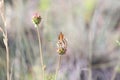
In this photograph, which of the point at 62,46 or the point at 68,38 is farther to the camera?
the point at 68,38

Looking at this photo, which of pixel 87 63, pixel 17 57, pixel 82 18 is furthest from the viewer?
pixel 82 18

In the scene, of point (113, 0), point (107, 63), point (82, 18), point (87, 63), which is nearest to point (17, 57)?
point (87, 63)

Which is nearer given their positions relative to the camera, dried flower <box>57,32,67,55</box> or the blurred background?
dried flower <box>57,32,67,55</box>

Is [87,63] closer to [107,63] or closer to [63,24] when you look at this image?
[107,63]

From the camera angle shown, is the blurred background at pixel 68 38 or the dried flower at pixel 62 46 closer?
the dried flower at pixel 62 46

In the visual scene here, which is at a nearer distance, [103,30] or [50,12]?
[103,30]

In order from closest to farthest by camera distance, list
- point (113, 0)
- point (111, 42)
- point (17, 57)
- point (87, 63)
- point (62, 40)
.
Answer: point (62, 40) → point (17, 57) → point (87, 63) → point (111, 42) → point (113, 0)

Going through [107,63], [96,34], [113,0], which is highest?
[113,0]

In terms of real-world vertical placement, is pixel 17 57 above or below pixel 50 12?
below
